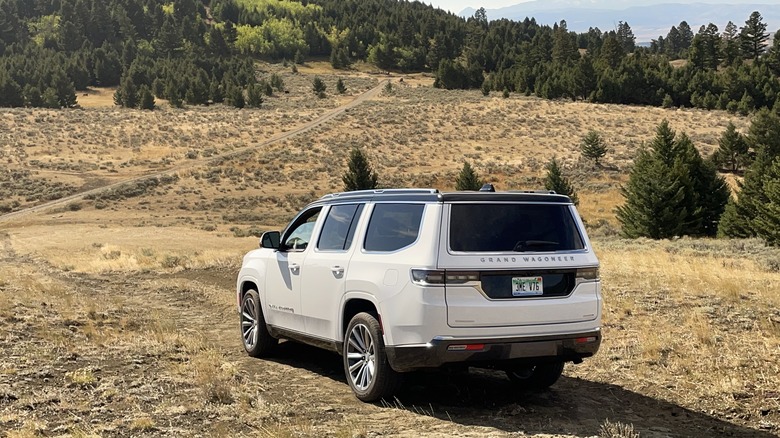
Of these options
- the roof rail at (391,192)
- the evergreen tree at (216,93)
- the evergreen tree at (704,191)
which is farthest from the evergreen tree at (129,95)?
the roof rail at (391,192)

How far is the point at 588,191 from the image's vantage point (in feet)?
198

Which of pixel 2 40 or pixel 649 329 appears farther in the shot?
pixel 2 40

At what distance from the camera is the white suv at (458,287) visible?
5875 mm

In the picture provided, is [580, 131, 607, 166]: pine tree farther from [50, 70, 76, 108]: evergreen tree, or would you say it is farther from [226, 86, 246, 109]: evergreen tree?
[50, 70, 76, 108]: evergreen tree

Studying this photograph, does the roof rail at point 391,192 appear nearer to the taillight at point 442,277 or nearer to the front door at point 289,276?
the front door at point 289,276

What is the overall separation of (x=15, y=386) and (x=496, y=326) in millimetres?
4706

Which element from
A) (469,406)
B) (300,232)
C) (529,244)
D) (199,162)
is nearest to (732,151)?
(199,162)

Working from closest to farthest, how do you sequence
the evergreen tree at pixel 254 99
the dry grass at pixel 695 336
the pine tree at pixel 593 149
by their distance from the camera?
the dry grass at pixel 695 336, the pine tree at pixel 593 149, the evergreen tree at pixel 254 99

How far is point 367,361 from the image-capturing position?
6.60m

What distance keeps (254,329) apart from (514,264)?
4190 millimetres

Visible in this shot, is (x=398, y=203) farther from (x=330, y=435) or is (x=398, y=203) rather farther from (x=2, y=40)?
(x=2, y=40)

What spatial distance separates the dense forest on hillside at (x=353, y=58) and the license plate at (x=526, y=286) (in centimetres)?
8675

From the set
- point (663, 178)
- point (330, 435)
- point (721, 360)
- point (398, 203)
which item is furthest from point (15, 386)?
point (663, 178)

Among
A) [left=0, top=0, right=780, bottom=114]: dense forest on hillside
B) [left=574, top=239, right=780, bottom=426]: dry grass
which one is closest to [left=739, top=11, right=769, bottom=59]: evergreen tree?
[left=0, top=0, right=780, bottom=114]: dense forest on hillside
